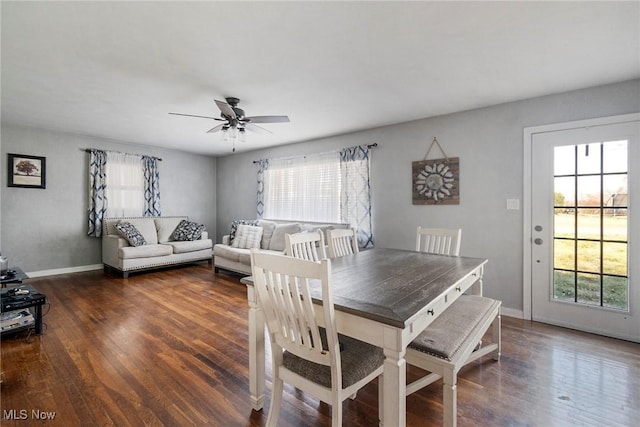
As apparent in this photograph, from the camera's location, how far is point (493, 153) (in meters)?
3.35

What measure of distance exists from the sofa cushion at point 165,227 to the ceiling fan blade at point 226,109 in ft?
12.1

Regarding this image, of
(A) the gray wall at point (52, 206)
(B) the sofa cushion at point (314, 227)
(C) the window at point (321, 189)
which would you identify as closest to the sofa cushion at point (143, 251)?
(A) the gray wall at point (52, 206)

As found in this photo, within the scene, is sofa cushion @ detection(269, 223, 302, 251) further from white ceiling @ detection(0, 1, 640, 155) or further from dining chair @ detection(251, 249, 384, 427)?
dining chair @ detection(251, 249, 384, 427)

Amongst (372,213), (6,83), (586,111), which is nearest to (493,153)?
(586,111)

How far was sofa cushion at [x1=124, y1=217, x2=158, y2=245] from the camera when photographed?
5344mm

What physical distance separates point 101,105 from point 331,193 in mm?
3309

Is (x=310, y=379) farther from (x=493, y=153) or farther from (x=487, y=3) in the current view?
(x=493, y=153)

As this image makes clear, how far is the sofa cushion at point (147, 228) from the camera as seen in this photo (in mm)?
5344

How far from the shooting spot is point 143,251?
16.0 feet

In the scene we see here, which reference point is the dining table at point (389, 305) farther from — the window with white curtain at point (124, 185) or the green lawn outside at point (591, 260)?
the window with white curtain at point (124, 185)

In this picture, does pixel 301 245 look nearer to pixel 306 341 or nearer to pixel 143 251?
pixel 306 341

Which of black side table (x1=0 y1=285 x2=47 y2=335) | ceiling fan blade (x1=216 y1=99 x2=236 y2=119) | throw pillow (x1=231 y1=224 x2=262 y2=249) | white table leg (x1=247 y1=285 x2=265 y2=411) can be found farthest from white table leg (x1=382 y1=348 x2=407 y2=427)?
throw pillow (x1=231 y1=224 x2=262 y2=249)

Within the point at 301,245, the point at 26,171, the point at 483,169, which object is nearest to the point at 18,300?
the point at 301,245

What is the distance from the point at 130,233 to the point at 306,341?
190 inches
